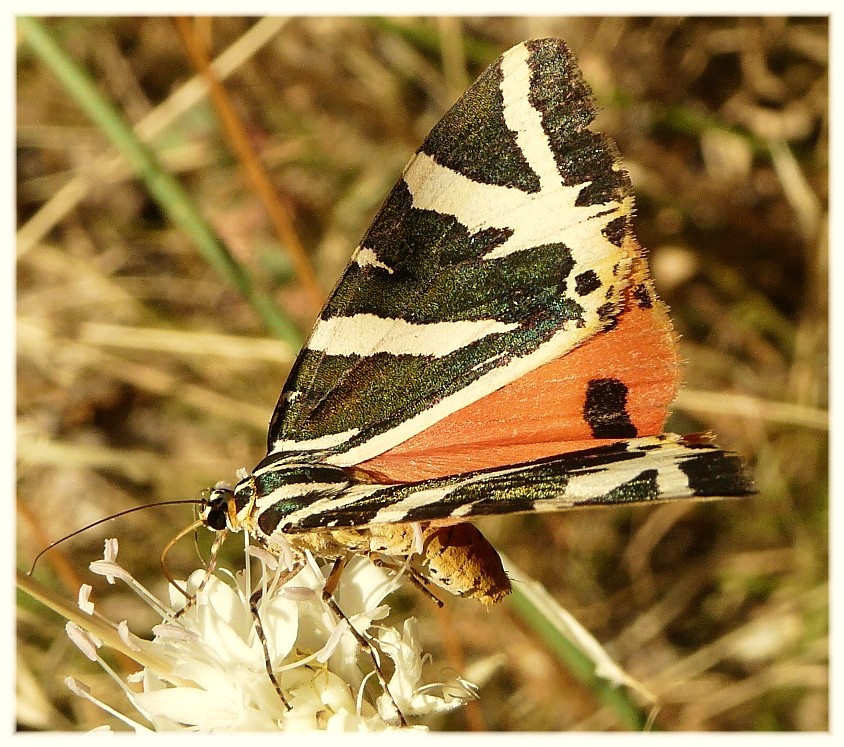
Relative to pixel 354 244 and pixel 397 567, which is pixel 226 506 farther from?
pixel 354 244

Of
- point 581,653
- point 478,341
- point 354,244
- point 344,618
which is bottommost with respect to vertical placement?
point 581,653

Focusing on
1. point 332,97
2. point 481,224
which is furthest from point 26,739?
point 332,97

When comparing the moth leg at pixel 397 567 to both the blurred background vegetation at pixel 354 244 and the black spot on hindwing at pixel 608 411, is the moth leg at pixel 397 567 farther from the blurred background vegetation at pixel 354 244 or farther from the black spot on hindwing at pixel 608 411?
the blurred background vegetation at pixel 354 244

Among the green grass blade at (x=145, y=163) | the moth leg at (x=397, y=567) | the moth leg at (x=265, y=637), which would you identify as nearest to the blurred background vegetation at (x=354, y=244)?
the green grass blade at (x=145, y=163)

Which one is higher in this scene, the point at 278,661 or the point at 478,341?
the point at 478,341

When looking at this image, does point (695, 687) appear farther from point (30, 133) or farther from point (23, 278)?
point (30, 133)

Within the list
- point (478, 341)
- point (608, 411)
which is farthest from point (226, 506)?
point (608, 411)
